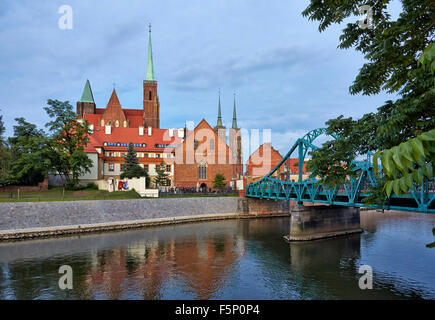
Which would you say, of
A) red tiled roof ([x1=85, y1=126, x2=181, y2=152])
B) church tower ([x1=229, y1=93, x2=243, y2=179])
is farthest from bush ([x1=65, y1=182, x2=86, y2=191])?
church tower ([x1=229, y1=93, x2=243, y2=179])

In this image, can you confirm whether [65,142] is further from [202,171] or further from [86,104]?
[86,104]

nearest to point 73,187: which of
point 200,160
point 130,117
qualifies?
point 200,160

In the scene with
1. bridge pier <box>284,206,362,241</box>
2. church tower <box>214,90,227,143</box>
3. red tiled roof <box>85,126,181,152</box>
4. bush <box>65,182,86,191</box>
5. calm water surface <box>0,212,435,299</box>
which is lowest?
calm water surface <box>0,212,435,299</box>

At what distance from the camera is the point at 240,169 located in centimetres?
7412

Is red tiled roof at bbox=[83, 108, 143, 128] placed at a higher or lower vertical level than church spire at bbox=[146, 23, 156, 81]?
lower

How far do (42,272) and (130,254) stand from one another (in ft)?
20.0

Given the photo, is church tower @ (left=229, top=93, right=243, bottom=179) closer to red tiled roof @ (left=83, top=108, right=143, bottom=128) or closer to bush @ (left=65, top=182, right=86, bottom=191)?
red tiled roof @ (left=83, top=108, right=143, bottom=128)

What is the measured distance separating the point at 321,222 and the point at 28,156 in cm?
3607

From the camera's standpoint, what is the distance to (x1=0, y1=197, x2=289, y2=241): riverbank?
27.4 meters

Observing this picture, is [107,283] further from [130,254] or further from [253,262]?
[253,262]

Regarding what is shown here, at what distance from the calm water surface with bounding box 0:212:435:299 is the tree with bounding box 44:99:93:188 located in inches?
598

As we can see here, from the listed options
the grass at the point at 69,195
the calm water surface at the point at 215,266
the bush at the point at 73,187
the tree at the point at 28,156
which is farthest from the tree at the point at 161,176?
the calm water surface at the point at 215,266

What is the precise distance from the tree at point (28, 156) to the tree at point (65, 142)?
133cm

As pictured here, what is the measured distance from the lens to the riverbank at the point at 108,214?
2736cm
